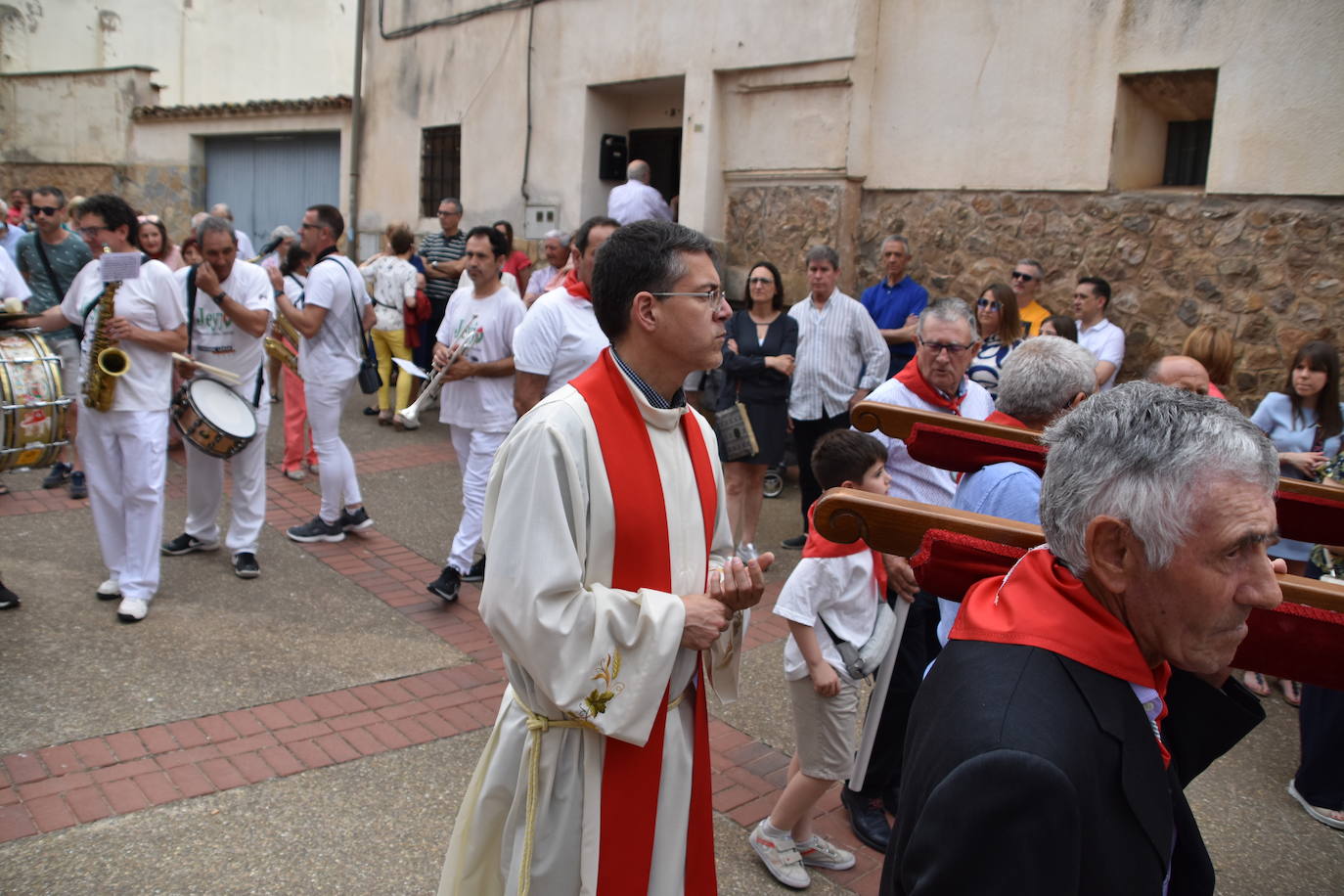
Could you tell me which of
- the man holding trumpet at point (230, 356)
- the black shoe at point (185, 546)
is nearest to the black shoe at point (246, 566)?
the man holding trumpet at point (230, 356)

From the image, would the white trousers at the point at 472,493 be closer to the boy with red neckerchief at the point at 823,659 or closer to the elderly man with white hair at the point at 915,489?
the elderly man with white hair at the point at 915,489

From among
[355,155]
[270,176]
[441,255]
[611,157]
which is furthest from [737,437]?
[270,176]

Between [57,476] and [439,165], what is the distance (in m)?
6.54

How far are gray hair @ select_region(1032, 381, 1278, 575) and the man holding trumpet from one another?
5362 mm

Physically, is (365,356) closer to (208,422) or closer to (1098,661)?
(208,422)

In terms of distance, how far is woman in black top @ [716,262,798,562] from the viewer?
23.0 ft

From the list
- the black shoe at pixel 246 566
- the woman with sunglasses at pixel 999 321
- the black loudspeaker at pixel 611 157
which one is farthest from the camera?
the black loudspeaker at pixel 611 157

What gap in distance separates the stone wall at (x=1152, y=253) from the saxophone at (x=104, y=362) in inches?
211

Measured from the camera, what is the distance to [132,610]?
5.30 m

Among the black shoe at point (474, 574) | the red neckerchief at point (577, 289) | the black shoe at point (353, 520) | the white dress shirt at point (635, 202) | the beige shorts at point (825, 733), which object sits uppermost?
the white dress shirt at point (635, 202)

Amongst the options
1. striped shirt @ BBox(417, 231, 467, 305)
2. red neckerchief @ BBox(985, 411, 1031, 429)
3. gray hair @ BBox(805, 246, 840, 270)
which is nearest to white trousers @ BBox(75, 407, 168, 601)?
gray hair @ BBox(805, 246, 840, 270)

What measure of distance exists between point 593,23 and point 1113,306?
5.92 meters

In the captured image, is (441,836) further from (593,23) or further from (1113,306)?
(593,23)

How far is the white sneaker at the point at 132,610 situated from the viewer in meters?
5.29
